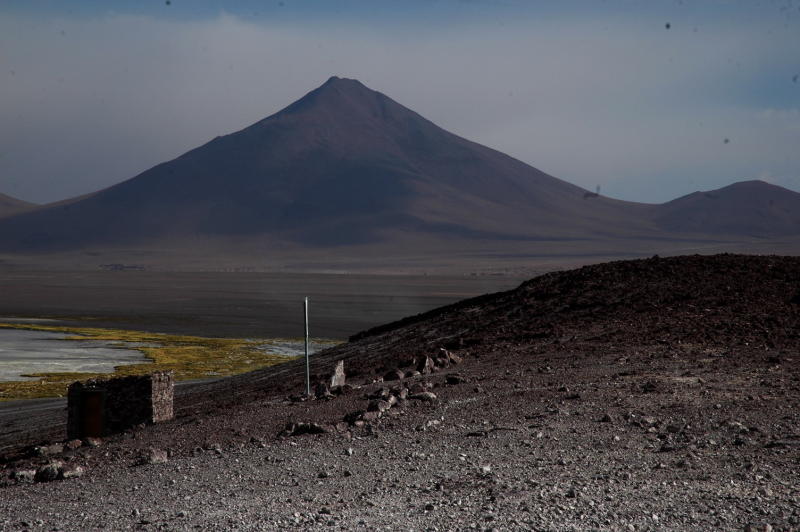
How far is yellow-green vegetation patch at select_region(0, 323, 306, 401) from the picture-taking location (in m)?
32.4

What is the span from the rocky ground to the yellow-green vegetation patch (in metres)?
14.1

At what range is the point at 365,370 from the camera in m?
21.3

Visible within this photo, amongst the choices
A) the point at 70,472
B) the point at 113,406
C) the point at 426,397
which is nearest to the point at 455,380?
the point at 426,397

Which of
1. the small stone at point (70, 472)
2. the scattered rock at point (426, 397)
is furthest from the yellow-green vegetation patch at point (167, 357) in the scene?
the small stone at point (70, 472)

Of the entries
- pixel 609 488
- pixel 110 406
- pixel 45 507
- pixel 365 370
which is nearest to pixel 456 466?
pixel 609 488

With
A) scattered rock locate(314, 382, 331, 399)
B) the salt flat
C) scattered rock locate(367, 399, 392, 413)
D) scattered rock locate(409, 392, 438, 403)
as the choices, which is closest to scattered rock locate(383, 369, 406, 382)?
scattered rock locate(314, 382, 331, 399)

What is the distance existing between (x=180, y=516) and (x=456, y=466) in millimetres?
3145

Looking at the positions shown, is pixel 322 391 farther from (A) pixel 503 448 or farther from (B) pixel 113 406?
(A) pixel 503 448

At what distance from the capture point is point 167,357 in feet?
139

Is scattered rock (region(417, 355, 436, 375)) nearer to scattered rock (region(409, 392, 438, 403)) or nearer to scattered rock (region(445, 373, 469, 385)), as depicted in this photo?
scattered rock (region(445, 373, 469, 385))

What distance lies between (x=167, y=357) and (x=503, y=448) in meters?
33.0

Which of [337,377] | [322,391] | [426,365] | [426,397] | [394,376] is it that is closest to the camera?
[426,397]

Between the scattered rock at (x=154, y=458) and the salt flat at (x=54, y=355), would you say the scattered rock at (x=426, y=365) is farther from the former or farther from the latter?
the salt flat at (x=54, y=355)

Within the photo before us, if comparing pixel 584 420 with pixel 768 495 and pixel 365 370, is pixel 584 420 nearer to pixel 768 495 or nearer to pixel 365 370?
pixel 768 495
